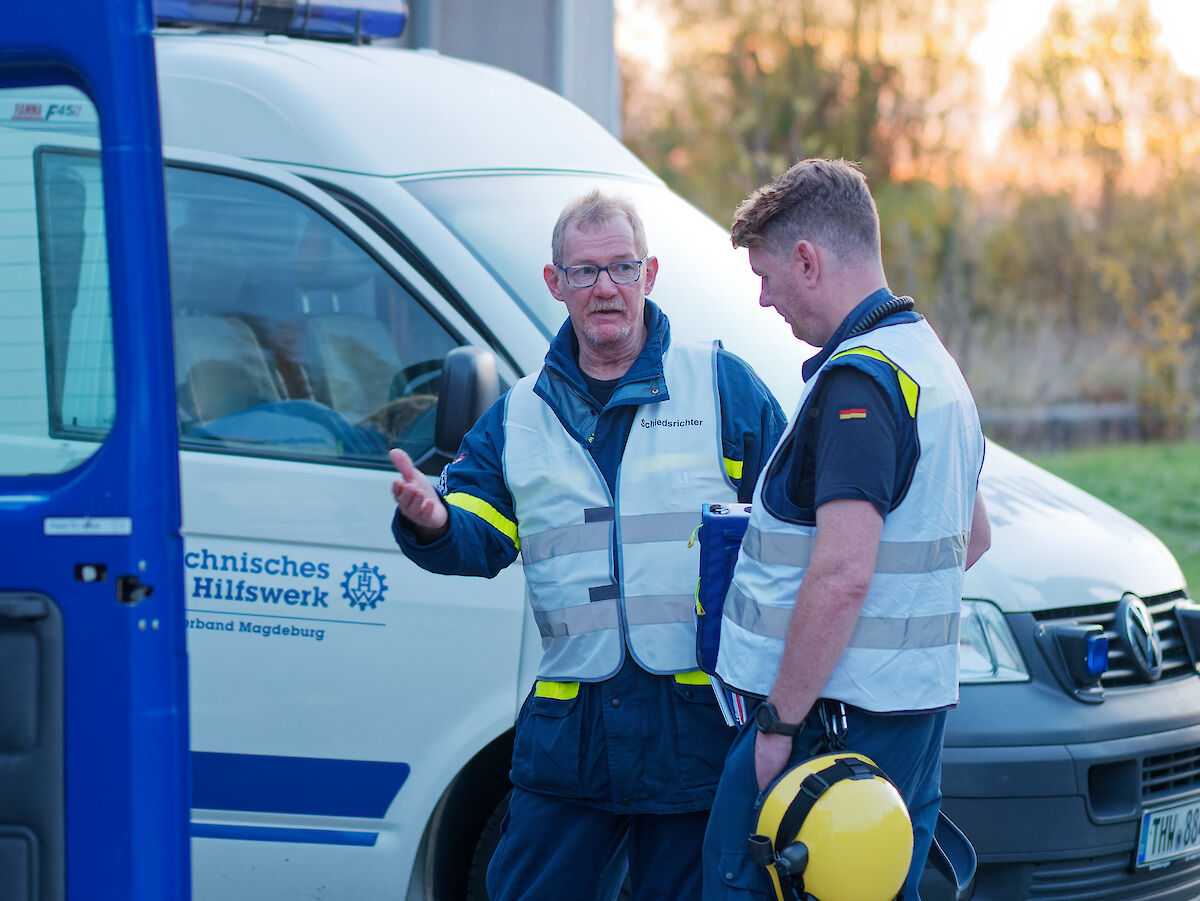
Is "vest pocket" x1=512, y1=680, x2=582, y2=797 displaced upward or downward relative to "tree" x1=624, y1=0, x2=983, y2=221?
downward

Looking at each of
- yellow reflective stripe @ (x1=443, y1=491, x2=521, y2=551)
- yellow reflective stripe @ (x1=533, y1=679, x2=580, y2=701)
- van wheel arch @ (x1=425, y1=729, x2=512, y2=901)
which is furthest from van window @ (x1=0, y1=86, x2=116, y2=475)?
van wheel arch @ (x1=425, y1=729, x2=512, y2=901)

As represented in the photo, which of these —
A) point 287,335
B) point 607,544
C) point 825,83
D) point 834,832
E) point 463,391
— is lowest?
point 834,832

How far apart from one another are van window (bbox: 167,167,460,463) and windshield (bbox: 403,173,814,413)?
0.22 metres

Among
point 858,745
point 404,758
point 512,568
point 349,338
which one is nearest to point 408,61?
point 349,338

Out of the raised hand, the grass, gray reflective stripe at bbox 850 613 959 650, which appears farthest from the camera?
the grass

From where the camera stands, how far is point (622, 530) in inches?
106

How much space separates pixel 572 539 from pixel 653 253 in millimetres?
1276

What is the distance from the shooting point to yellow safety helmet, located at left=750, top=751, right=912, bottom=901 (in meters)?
2.24

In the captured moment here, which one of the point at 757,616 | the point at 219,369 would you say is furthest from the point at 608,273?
the point at 219,369

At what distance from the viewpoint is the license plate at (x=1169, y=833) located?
3.40m

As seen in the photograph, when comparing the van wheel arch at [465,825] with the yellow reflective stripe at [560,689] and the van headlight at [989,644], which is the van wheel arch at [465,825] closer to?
the yellow reflective stripe at [560,689]

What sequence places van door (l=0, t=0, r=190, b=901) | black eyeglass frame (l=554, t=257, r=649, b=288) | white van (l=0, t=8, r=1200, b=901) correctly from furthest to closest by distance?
white van (l=0, t=8, r=1200, b=901) < black eyeglass frame (l=554, t=257, r=649, b=288) < van door (l=0, t=0, r=190, b=901)

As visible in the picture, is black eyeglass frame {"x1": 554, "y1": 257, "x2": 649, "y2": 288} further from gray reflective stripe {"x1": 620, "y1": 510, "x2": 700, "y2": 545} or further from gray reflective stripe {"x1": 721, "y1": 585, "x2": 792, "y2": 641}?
gray reflective stripe {"x1": 721, "y1": 585, "x2": 792, "y2": 641}

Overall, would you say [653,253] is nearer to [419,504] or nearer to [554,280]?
[554,280]
